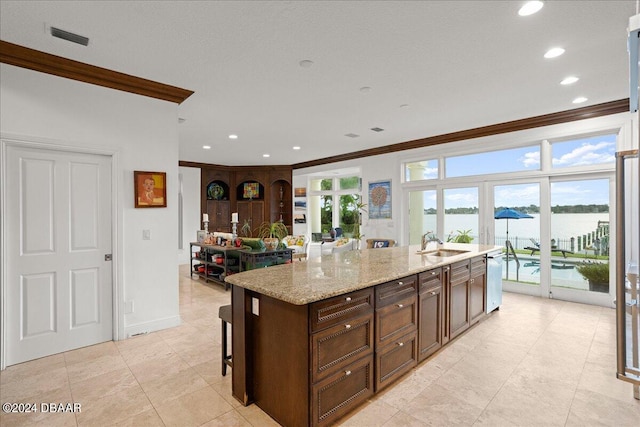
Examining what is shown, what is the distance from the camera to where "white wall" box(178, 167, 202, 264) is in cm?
863

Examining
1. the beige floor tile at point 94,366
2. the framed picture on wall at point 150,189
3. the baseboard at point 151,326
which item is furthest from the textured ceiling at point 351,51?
the beige floor tile at point 94,366

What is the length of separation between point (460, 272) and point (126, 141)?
Answer: 3.79m

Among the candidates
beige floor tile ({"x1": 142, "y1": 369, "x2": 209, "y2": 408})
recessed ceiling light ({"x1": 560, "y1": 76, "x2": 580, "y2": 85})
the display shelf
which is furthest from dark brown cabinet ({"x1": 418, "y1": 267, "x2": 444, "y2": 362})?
the display shelf

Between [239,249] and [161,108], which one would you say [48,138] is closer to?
[161,108]

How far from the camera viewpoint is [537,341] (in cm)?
323

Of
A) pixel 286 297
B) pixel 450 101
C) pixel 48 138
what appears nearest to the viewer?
pixel 286 297

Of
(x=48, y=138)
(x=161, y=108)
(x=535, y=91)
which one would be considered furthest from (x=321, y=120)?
(x=48, y=138)

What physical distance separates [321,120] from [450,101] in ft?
6.15

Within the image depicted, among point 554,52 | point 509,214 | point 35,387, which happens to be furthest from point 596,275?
point 35,387

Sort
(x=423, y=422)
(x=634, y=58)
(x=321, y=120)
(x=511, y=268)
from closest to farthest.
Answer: (x=634, y=58) < (x=423, y=422) < (x=321, y=120) < (x=511, y=268)

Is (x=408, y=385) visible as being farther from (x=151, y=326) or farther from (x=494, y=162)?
(x=494, y=162)

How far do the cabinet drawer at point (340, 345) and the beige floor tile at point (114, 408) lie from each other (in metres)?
1.31

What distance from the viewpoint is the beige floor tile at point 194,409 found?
2.04 m

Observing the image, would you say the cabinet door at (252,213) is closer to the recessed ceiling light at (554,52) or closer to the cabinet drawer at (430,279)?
the cabinet drawer at (430,279)
